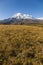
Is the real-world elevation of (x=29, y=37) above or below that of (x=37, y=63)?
above

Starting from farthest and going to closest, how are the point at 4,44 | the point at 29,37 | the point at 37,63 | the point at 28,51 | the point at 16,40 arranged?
the point at 29,37 → the point at 16,40 → the point at 4,44 → the point at 28,51 → the point at 37,63

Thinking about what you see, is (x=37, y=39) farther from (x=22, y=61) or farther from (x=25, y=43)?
(x=22, y=61)

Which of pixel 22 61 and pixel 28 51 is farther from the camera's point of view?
pixel 28 51

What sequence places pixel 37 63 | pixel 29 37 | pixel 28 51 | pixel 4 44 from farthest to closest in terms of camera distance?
1. pixel 29 37
2. pixel 4 44
3. pixel 28 51
4. pixel 37 63

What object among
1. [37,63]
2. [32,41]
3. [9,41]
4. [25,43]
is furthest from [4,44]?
[37,63]

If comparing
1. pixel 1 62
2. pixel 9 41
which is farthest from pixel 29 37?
pixel 1 62

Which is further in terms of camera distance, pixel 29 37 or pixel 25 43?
pixel 29 37

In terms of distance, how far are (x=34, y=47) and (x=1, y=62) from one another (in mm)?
5405

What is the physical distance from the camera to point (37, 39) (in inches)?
896

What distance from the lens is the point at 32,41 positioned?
21953 mm

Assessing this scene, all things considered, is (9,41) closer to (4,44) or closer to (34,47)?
(4,44)

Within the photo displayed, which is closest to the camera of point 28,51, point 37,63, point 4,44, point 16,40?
point 37,63

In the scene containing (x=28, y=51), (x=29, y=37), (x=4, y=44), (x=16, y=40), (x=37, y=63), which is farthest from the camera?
(x=29, y=37)

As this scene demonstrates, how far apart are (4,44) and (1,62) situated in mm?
4180
